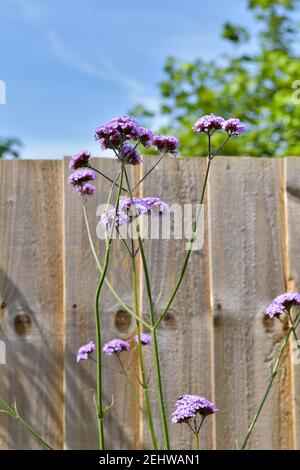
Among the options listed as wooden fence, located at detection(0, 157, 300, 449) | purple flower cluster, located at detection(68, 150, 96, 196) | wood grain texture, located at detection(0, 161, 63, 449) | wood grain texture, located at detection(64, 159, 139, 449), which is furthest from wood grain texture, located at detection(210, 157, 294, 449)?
purple flower cluster, located at detection(68, 150, 96, 196)

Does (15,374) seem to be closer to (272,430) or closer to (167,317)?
(167,317)

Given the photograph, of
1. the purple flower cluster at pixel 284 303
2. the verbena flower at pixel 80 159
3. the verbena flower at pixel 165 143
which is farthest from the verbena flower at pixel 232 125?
the purple flower cluster at pixel 284 303

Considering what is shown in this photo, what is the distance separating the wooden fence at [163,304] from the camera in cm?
250

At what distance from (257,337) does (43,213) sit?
852 millimetres

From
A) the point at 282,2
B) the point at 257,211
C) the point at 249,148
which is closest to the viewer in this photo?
the point at 257,211

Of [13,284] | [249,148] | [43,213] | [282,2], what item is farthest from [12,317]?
[282,2]

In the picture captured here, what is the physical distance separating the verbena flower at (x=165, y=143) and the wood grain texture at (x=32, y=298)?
85 cm

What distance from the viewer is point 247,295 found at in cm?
263

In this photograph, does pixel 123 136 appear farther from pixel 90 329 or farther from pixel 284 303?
pixel 90 329

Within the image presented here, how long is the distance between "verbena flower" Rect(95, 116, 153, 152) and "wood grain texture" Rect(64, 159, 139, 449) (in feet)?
2.78

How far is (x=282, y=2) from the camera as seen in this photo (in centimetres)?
624

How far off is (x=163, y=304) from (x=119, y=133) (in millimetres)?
982

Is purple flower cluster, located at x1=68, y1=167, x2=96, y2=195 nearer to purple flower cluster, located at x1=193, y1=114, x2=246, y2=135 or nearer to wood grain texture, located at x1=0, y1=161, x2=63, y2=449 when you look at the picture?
purple flower cluster, located at x1=193, y1=114, x2=246, y2=135

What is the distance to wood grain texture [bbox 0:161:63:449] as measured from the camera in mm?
2494
